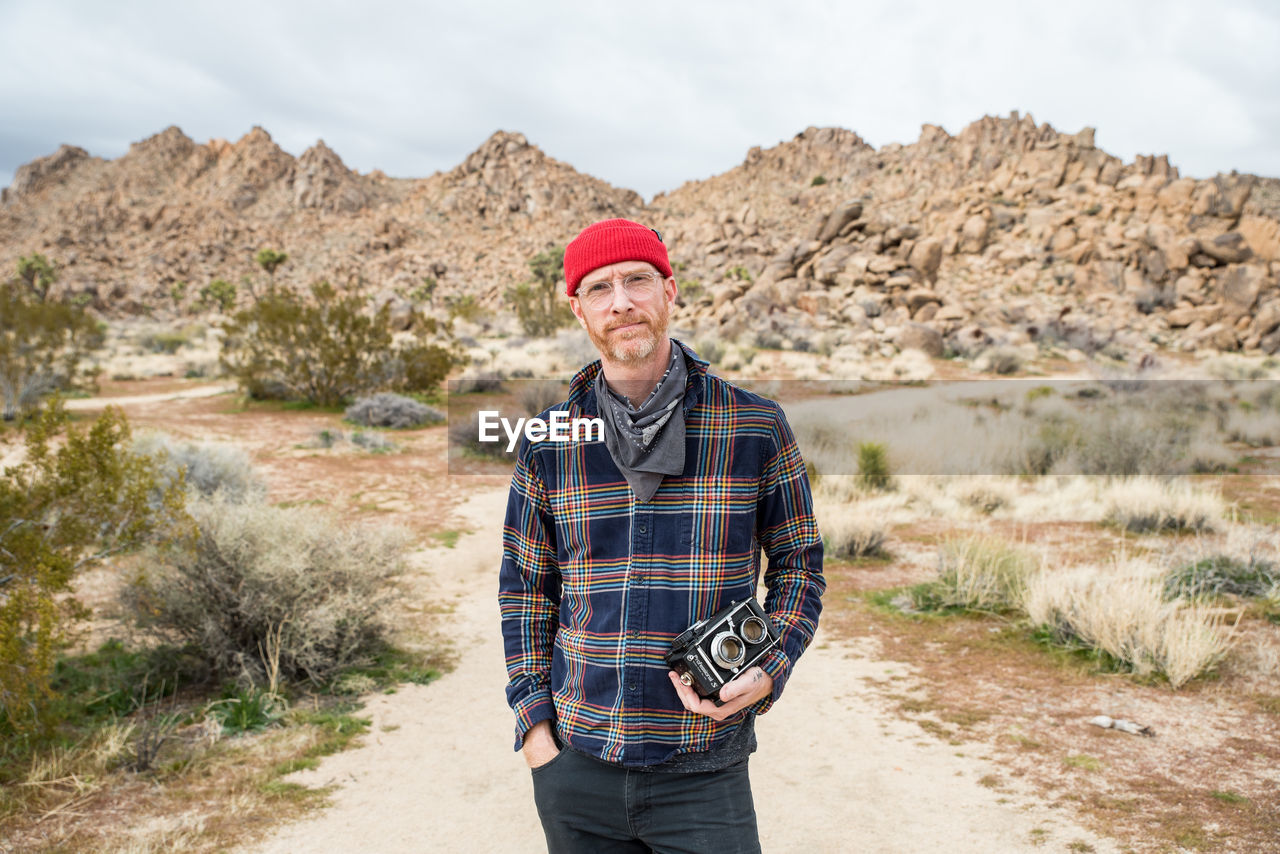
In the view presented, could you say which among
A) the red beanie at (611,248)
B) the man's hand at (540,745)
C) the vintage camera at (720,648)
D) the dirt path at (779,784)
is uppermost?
the red beanie at (611,248)

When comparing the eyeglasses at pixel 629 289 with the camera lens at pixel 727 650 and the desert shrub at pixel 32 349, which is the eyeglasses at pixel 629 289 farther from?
the desert shrub at pixel 32 349

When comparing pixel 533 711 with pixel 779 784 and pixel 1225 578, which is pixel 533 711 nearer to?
pixel 779 784

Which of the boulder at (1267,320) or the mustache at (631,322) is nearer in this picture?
the mustache at (631,322)

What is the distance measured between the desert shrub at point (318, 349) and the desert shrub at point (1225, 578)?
1672 cm

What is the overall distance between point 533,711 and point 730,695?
486 mm

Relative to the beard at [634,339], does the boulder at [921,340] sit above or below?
above

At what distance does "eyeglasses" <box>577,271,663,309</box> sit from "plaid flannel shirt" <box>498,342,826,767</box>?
0.21m

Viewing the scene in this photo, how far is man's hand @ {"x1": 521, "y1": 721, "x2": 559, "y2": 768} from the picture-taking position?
1.81 metres

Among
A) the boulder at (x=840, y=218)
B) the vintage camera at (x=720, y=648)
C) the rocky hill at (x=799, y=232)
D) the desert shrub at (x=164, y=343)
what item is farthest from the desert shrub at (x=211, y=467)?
the boulder at (x=840, y=218)

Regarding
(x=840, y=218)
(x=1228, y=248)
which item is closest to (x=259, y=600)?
(x=840, y=218)

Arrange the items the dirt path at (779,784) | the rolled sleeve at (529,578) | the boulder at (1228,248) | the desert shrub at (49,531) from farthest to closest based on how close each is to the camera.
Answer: the boulder at (1228,248), the desert shrub at (49,531), the dirt path at (779,784), the rolled sleeve at (529,578)

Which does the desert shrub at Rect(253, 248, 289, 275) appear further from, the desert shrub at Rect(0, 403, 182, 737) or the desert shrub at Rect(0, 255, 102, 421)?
the desert shrub at Rect(0, 403, 182, 737)

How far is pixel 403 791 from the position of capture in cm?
419

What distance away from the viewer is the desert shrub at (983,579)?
6941 mm
